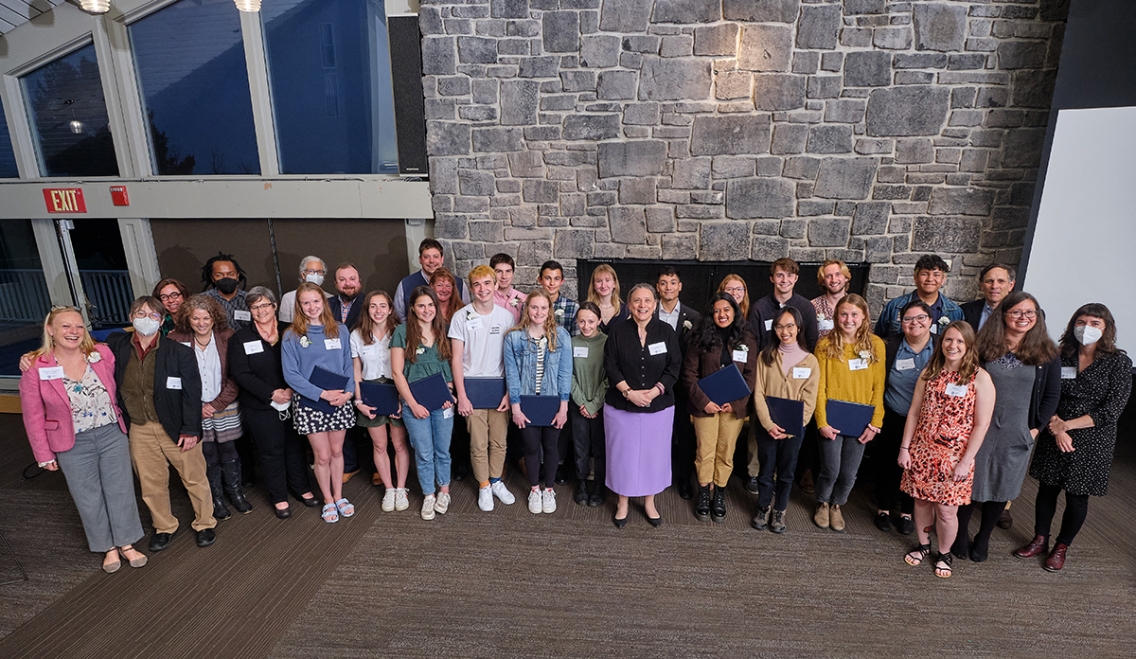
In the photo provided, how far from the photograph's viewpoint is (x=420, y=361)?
3.41 m

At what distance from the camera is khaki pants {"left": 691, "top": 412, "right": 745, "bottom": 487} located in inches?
133

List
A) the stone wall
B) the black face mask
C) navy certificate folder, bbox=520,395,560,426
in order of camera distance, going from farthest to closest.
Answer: the stone wall < the black face mask < navy certificate folder, bbox=520,395,560,426

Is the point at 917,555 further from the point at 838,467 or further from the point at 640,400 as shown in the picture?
the point at 640,400

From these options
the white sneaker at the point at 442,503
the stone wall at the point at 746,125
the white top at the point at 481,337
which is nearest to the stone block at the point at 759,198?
the stone wall at the point at 746,125

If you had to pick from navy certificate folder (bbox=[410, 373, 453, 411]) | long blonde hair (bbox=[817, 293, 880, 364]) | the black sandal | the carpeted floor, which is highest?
long blonde hair (bbox=[817, 293, 880, 364])

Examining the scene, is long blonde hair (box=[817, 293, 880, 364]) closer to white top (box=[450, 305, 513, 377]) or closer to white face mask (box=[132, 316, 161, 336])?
white top (box=[450, 305, 513, 377])

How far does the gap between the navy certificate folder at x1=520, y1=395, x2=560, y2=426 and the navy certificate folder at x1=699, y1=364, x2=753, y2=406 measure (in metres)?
0.91

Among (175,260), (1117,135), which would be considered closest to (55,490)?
(175,260)

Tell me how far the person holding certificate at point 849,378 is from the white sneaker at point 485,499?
83.9 inches

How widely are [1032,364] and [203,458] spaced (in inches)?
183

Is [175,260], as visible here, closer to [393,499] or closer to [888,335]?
[393,499]

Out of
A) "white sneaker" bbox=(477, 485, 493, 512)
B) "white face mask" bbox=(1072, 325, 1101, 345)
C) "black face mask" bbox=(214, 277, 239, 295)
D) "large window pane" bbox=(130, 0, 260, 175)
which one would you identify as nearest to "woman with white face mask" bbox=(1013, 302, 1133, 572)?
"white face mask" bbox=(1072, 325, 1101, 345)

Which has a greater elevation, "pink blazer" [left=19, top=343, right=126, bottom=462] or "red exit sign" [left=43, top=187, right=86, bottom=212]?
"red exit sign" [left=43, top=187, right=86, bottom=212]

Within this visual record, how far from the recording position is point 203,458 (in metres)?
3.37
